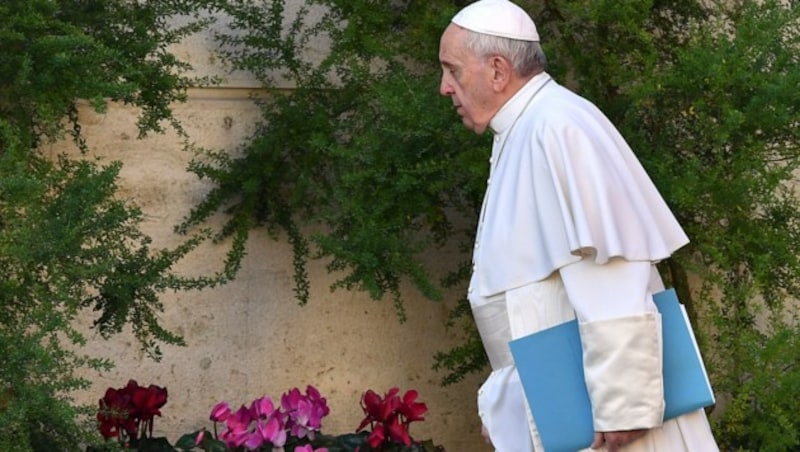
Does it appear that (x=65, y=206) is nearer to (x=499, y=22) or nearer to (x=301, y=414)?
(x=301, y=414)

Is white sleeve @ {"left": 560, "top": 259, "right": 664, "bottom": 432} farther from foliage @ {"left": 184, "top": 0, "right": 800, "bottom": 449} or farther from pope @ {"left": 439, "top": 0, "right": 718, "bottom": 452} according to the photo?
foliage @ {"left": 184, "top": 0, "right": 800, "bottom": 449}

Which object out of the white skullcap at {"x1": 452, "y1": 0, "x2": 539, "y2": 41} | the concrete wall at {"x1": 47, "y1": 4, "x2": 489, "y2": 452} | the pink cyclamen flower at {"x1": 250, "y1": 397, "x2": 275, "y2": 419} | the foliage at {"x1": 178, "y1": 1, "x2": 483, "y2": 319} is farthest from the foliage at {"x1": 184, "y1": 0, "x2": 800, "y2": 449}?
the white skullcap at {"x1": 452, "y1": 0, "x2": 539, "y2": 41}

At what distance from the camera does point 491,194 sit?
11.1 feet

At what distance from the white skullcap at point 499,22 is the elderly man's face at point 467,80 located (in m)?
0.04

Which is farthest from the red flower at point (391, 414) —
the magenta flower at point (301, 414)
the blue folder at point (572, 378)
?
the blue folder at point (572, 378)

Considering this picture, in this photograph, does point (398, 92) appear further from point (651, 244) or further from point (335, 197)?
point (651, 244)

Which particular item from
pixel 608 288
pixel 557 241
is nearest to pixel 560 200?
pixel 557 241

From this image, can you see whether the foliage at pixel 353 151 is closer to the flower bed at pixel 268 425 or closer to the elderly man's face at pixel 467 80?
the flower bed at pixel 268 425

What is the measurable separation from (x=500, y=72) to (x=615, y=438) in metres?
0.90

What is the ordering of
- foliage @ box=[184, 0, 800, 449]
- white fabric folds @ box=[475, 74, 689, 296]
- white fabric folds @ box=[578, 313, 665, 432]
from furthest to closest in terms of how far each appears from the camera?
foliage @ box=[184, 0, 800, 449] → white fabric folds @ box=[475, 74, 689, 296] → white fabric folds @ box=[578, 313, 665, 432]

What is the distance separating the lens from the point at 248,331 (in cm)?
574

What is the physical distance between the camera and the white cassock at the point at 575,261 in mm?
3004

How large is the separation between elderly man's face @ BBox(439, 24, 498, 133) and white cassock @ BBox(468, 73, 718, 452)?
1.7 inches

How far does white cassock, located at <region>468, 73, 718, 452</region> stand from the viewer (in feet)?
9.86
